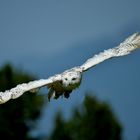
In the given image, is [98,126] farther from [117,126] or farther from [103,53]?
[103,53]

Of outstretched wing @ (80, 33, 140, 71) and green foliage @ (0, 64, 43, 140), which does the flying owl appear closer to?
outstretched wing @ (80, 33, 140, 71)

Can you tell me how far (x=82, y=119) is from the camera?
36094 millimetres

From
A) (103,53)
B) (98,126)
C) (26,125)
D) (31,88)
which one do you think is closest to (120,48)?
(103,53)

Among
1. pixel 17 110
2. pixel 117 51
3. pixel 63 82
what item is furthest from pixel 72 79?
pixel 17 110

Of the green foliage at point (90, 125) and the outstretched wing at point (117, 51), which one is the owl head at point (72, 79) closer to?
the outstretched wing at point (117, 51)

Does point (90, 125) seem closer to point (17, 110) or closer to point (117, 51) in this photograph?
point (17, 110)

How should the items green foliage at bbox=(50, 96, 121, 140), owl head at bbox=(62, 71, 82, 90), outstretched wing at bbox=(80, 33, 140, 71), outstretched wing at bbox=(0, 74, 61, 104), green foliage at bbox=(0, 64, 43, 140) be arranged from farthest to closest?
green foliage at bbox=(0, 64, 43, 140) < green foliage at bbox=(50, 96, 121, 140) < outstretched wing at bbox=(80, 33, 140, 71) < owl head at bbox=(62, 71, 82, 90) < outstretched wing at bbox=(0, 74, 61, 104)

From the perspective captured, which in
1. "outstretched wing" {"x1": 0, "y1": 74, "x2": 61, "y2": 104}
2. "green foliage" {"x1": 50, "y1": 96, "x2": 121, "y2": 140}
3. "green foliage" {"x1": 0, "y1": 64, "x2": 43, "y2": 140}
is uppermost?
"green foliage" {"x1": 0, "y1": 64, "x2": 43, "y2": 140}

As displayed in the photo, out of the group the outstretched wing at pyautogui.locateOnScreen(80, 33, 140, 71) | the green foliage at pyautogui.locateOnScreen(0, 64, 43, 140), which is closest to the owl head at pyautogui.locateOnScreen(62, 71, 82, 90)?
the outstretched wing at pyautogui.locateOnScreen(80, 33, 140, 71)

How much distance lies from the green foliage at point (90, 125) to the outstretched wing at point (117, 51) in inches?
644

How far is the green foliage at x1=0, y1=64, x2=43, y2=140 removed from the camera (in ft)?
121

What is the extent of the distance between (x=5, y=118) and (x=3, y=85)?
1174 mm

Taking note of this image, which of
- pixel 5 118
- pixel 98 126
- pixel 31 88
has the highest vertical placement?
pixel 5 118

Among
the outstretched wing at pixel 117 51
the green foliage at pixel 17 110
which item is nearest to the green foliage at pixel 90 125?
the green foliage at pixel 17 110
